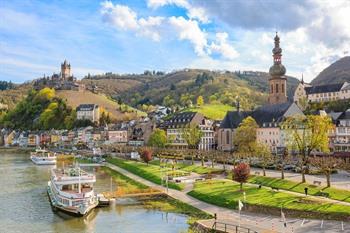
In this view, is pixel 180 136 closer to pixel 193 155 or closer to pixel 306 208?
pixel 193 155

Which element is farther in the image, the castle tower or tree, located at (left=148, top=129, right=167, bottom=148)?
the castle tower

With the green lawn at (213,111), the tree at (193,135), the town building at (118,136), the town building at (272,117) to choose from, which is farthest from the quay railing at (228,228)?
the town building at (118,136)

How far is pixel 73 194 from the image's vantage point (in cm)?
5222

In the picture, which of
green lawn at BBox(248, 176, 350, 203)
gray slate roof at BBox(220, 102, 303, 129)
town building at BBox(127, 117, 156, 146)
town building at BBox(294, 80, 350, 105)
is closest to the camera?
green lawn at BBox(248, 176, 350, 203)

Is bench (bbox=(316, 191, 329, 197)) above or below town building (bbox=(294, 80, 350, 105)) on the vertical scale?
below

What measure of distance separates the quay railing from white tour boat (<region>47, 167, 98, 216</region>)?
17277mm

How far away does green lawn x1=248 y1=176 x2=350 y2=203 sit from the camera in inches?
1863

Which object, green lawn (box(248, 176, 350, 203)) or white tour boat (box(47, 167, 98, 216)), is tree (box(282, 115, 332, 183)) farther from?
white tour boat (box(47, 167, 98, 216))

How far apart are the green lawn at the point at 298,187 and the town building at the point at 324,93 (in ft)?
236

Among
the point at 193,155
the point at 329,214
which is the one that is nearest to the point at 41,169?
the point at 193,155

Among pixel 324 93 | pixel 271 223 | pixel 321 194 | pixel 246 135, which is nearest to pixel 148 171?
pixel 246 135

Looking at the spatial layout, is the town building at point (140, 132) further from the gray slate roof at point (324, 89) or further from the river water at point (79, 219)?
the river water at point (79, 219)

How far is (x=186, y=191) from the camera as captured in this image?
59.1 m

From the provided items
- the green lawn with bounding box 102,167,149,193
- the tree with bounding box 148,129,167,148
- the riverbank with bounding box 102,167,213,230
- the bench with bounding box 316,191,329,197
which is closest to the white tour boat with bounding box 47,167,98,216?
the riverbank with bounding box 102,167,213,230
